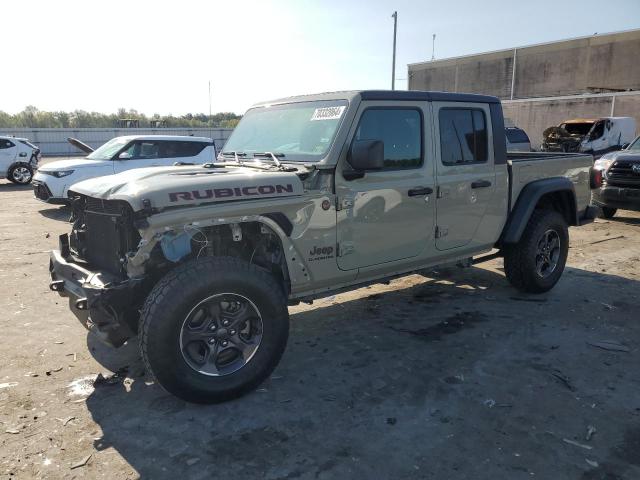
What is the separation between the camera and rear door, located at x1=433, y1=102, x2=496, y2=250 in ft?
14.4

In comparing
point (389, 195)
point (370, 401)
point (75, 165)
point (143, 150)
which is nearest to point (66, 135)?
point (75, 165)

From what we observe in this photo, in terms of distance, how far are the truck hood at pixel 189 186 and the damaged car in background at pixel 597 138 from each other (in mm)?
16872

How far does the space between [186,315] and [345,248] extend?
134 cm

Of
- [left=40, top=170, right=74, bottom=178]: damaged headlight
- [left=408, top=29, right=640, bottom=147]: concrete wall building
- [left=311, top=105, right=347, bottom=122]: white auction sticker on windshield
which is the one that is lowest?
[left=40, top=170, right=74, bottom=178]: damaged headlight

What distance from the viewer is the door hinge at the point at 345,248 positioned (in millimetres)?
3807

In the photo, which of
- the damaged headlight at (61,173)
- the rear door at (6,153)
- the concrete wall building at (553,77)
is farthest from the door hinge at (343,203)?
the concrete wall building at (553,77)

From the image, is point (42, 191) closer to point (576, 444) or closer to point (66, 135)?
point (576, 444)

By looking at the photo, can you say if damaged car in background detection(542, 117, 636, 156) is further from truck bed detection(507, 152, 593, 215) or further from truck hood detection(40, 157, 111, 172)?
truck hood detection(40, 157, 111, 172)

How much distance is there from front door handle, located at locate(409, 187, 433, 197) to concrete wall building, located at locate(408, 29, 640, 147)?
25.0 m

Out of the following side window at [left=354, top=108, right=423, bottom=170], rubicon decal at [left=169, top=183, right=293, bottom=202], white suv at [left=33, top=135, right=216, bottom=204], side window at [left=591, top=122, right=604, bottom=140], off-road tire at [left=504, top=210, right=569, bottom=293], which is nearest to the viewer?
rubicon decal at [left=169, top=183, right=293, bottom=202]

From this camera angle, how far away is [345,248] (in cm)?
384

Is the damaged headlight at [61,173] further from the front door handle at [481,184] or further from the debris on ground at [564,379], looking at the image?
the debris on ground at [564,379]

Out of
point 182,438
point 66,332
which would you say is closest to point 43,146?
point 66,332

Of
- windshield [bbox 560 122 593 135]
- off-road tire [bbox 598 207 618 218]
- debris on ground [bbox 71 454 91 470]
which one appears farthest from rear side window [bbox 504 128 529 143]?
debris on ground [bbox 71 454 91 470]
